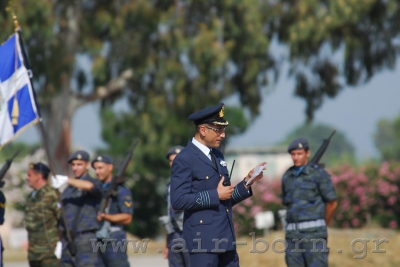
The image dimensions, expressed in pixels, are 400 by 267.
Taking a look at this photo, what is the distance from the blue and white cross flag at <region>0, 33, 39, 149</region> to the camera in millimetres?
10125

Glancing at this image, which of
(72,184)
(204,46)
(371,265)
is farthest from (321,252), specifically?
(204,46)

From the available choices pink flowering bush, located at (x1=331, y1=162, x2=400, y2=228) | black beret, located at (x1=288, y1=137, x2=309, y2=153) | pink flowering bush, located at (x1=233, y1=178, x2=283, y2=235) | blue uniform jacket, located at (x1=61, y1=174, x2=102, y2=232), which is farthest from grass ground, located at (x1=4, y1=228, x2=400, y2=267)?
pink flowering bush, located at (x1=233, y1=178, x2=283, y2=235)

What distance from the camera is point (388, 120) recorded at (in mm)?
155625

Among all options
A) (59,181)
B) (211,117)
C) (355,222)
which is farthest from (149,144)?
(211,117)

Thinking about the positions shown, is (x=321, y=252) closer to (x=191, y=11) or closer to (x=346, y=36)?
(x=191, y=11)

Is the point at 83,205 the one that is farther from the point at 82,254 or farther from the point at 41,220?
the point at 41,220

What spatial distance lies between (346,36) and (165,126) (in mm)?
6821

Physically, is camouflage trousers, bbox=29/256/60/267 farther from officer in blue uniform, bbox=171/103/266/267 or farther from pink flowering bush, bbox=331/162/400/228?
pink flowering bush, bbox=331/162/400/228

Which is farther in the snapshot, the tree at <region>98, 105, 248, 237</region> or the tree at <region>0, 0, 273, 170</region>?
the tree at <region>98, 105, 248, 237</region>

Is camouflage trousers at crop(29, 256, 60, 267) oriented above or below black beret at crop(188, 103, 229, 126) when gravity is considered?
A: below

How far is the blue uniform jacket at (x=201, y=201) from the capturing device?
6594mm

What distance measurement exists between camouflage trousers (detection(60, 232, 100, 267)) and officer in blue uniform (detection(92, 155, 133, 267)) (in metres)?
0.13

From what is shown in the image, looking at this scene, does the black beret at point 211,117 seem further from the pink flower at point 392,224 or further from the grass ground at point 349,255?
the pink flower at point 392,224

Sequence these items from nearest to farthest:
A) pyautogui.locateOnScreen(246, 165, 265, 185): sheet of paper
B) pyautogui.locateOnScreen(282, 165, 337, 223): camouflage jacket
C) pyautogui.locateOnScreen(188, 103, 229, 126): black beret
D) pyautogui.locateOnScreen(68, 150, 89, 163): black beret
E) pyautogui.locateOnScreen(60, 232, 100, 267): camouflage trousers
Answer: pyautogui.locateOnScreen(246, 165, 265, 185): sheet of paper
pyautogui.locateOnScreen(188, 103, 229, 126): black beret
pyautogui.locateOnScreen(282, 165, 337, 223): camouflage jacket
pyautogui.locateOnScreen(60, 232, 100, 267): camouflage trousers
pyautogui.locateOnScreen(68, 150, 89, 163): black beret
